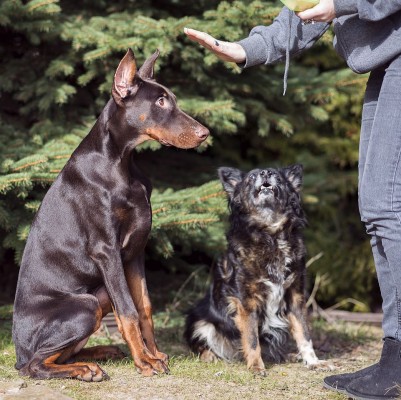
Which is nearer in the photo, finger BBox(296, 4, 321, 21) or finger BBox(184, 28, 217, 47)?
finger BBox(296, 4, 321, 21)

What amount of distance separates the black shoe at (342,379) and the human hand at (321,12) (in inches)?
64.7

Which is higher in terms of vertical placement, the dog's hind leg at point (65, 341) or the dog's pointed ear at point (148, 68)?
the dog's pointed ear at point (148, 68)

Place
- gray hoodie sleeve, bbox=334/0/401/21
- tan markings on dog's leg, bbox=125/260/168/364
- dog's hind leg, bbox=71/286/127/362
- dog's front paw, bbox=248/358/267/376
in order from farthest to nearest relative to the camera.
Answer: dog's front paw, bbox=248/358/267/376
tan markings on dog's leg, bbox=125/260/168/364
dog's hind leg, bbox=71/286/127/362
gray hoodie sleeve, bbox=334/0/401/21

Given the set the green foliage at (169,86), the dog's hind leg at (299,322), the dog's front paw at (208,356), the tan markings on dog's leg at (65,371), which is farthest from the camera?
the green foliage at (169,86)

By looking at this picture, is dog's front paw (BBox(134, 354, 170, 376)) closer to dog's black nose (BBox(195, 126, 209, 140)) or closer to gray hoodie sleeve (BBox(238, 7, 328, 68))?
dog's black nose (BBox(195, 126, 209, 140))

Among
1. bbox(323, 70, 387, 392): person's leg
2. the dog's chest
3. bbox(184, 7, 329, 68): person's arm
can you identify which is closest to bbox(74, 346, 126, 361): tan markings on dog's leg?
the dog's chest

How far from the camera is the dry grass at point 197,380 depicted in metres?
3.60

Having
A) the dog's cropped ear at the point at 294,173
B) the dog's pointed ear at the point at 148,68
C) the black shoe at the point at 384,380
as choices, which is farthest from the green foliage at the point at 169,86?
the black shoe at the point at 384,380

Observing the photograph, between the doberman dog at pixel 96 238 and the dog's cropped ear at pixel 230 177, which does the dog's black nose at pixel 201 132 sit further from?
the dog's cropped ear at pixel 230 177

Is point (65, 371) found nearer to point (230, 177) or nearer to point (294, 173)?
point (230, 177)

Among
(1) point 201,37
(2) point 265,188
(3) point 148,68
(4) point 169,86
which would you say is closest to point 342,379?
(2) point 265,188

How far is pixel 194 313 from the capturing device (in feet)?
16.2

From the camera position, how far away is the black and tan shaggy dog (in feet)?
14.6

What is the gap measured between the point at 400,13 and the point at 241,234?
5.94 ft
